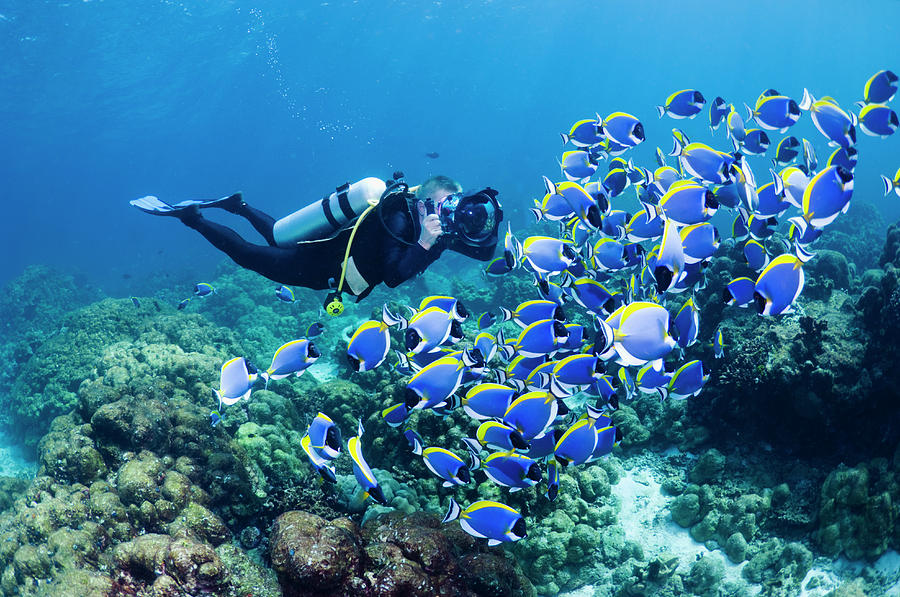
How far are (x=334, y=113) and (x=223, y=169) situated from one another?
5801 cm

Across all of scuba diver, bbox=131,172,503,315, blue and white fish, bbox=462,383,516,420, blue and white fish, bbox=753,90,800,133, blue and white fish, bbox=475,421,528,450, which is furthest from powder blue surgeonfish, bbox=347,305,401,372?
blue and white fish, bbox=753,90,800,133

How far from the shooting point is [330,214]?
18.1 feet

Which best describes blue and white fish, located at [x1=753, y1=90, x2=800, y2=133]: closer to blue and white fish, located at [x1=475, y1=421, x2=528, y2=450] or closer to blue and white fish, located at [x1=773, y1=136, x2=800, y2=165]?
blue and white fish, located at [x1=773, y1=136, x2=800, y2=165]

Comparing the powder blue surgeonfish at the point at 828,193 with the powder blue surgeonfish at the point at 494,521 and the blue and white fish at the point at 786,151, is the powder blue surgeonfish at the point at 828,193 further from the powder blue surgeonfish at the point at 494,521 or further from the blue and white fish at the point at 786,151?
the powder blue surgeonfish at the point at 494,521

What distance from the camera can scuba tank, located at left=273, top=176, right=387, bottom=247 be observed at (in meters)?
5.19

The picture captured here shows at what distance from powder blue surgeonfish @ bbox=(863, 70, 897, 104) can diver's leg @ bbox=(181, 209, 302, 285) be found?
645 centimetres

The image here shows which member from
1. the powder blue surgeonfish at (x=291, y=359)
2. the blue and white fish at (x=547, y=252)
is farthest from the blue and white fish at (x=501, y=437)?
the blue and white fish at (x=547, y=252)

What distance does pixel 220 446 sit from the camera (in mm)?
4859

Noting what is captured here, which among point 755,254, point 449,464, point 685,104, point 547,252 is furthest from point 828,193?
Result: point 449,464

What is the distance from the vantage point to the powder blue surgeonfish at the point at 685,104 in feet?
16.7

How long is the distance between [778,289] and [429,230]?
3.07 m

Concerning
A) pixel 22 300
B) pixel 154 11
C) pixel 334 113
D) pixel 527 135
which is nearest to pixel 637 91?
pixel 527 135

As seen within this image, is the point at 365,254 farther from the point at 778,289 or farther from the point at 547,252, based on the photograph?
the point at 778,289

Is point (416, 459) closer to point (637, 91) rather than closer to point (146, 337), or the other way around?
point (146, 337)
